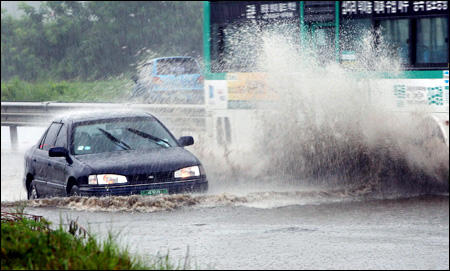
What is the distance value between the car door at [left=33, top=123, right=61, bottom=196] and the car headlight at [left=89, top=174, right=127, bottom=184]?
43.2 inches

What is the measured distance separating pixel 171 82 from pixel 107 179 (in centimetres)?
932

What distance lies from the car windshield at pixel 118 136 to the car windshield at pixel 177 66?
324 inches

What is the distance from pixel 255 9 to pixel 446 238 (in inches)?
330

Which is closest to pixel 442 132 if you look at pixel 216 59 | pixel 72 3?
pixel 216 59

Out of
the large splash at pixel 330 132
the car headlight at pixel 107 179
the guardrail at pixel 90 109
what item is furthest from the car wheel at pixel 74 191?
the guardrail at pixel 90 109

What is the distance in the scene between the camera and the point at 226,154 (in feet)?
47.8

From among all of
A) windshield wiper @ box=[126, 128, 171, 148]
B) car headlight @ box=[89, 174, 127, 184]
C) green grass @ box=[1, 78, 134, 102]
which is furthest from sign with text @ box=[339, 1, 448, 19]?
green grass @ box=[1, 78, 134, 102]

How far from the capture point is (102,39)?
132ft

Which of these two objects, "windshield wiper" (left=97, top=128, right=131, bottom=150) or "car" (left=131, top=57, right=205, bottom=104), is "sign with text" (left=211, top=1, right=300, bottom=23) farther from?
"windshield wiper" (left=97, top=128, right=131, bottom=150)

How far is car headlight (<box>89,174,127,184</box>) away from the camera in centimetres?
997

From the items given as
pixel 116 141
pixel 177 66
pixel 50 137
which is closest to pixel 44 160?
pixel 50 137

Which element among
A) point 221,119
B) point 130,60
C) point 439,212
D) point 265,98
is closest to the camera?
point 439,212

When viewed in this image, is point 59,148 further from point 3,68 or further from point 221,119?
point 3,68

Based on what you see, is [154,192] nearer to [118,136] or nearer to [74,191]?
[74,191]
